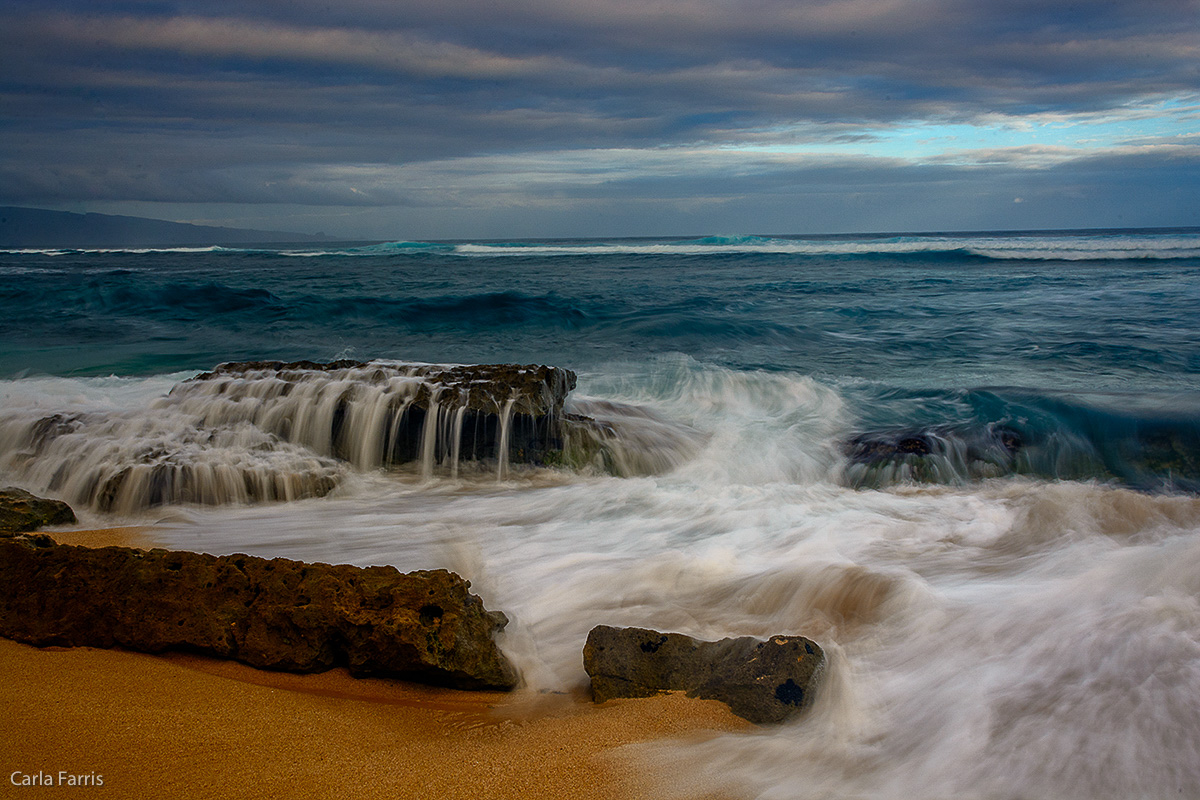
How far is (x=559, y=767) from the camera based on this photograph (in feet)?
7.66

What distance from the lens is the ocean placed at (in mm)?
2541

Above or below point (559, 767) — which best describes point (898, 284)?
above

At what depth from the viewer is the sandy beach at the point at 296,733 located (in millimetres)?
2168

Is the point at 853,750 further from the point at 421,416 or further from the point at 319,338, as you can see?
the point at 319,338

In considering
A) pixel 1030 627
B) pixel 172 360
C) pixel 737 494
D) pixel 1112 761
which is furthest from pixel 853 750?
pixel 172 360

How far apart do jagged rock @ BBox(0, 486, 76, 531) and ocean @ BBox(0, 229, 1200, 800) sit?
0.33 m

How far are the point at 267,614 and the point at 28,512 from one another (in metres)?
2.79

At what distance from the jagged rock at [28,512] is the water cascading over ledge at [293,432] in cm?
49

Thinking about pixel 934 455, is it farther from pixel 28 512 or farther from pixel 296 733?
pixel 28 512

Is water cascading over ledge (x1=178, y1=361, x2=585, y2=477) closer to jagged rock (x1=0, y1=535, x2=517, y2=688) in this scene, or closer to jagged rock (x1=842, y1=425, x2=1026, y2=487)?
jagged rock (x1=842, y1=425, x2=1026, y2=487)

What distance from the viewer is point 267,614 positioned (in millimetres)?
2900

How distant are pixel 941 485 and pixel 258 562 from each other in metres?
5.29

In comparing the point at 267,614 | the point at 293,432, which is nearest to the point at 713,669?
the point at 267,614

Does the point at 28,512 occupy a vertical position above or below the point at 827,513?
above
